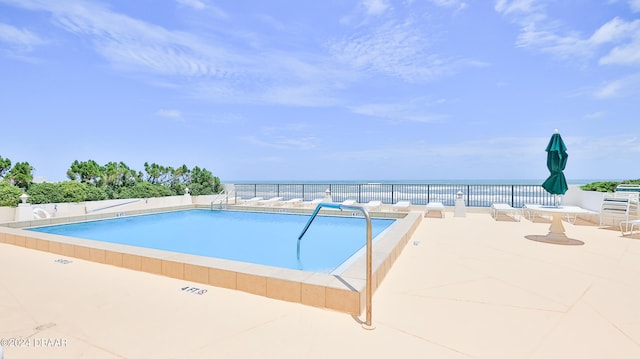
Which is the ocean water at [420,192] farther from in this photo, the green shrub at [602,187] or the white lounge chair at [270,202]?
the green shrub at [602,187]

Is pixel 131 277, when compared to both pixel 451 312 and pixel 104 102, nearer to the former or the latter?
pixel 451 312

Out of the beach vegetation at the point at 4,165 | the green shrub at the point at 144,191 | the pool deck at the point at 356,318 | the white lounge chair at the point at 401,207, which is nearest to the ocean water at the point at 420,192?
the white lounge chair at the point at 401,207

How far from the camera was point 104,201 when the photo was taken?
9977 mm

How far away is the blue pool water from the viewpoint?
512 cm

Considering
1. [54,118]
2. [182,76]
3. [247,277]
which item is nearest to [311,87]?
[182,76]

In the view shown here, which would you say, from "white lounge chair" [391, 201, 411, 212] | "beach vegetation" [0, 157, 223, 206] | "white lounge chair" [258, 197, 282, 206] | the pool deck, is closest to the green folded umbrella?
the pool deck

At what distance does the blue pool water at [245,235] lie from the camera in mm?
5120

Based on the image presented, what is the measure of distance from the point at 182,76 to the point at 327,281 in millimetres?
11439

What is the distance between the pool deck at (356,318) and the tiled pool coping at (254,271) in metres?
0.09

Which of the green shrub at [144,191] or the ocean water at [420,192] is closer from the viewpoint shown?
the ocean water at [420,192]

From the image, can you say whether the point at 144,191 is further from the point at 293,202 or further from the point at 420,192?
the point at 420,192

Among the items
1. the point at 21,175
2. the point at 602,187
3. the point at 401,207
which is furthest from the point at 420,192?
the point at 21,175

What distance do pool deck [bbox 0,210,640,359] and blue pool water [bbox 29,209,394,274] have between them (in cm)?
178

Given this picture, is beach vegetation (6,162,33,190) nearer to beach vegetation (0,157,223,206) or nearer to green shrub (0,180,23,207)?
beach vegetation (0,157,223,206)
